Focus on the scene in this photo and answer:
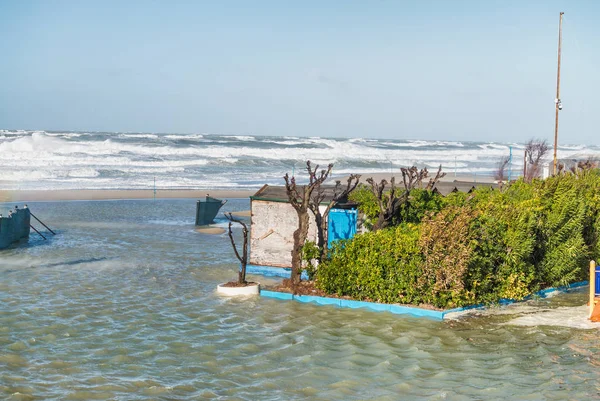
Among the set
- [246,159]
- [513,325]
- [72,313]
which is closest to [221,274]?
[72,313]

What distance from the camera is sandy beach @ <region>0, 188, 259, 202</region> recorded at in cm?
4328

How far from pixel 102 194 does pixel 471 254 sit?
34.6 meters

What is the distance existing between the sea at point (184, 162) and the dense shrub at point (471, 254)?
20.8 m

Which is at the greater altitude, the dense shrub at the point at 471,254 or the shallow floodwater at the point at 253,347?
the dense shrub at the point at 471,254

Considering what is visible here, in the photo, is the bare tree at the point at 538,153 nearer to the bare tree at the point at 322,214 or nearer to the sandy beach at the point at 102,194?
the sandy beach at the point at 102,194

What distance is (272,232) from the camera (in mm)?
20641

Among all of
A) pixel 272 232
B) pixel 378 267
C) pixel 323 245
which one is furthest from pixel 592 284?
pixel 272 232

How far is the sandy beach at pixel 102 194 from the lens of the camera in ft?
142

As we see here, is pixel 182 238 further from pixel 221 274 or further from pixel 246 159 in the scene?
pixel 246 159

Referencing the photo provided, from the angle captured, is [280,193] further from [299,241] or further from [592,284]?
[592,284]

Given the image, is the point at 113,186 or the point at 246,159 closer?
the point at 113,186

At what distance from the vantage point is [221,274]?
834 inches

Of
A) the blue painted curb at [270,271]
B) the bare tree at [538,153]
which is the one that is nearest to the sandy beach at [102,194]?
the bare tree at [538,153]

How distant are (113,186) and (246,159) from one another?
3116 centimetres
